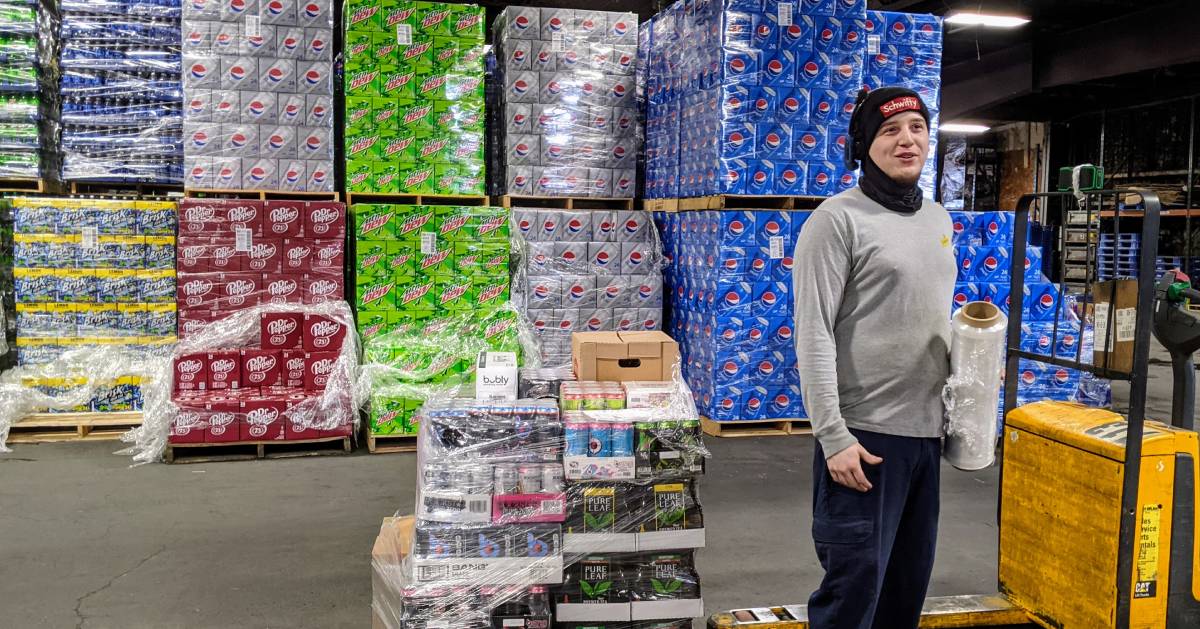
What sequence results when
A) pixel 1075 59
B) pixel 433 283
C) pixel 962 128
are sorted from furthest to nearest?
pixel 962 128 < pixel 1075 59 < pixel 433 283

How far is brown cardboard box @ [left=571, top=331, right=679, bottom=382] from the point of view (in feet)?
11.7

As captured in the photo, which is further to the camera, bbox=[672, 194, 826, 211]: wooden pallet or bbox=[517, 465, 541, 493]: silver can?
bbox=[672, 194, 826, 211]: wooden pallet

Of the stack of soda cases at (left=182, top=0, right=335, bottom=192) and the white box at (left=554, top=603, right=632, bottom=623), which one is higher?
the stack of soda cases at (left=182, top=0, right=335, bottom=192)

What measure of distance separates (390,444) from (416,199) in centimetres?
202

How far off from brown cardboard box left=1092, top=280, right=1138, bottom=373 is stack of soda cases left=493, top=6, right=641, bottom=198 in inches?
212

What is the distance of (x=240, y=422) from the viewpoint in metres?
6.62

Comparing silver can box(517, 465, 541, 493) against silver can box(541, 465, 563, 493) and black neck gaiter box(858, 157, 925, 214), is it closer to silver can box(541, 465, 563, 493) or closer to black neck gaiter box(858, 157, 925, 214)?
silver can box(541, 465, 563, 493)

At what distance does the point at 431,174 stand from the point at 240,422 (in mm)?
2440

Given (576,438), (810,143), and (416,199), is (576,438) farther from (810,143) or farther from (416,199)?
(416,199)

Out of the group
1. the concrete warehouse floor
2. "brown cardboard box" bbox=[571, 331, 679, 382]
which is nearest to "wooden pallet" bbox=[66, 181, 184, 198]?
the concrete warehouse floor

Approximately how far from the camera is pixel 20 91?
24.7 feet

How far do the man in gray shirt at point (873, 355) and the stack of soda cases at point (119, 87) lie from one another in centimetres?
673

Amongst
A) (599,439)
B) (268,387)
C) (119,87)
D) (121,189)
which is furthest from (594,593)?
(121,189)

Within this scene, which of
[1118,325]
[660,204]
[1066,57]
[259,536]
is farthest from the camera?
[1066,57]
